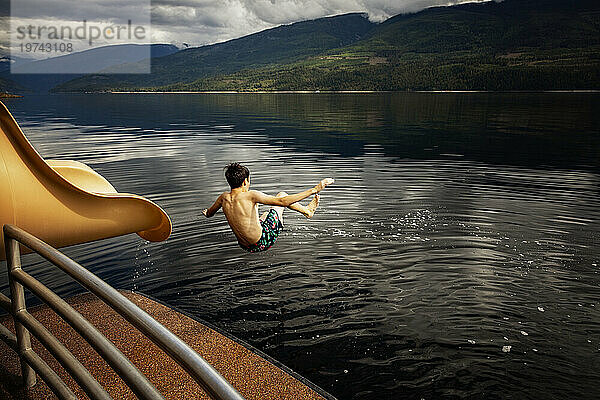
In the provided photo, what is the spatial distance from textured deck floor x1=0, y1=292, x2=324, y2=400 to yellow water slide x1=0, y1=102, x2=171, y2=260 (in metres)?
1.33

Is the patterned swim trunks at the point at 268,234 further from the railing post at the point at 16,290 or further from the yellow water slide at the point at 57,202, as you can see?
the railing post at the point at 16,290

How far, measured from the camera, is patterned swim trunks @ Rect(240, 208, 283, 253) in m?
7.67

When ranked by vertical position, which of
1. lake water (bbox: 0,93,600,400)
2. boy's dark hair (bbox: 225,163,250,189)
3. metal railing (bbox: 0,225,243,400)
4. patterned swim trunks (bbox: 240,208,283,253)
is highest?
boy's dark hair (bbox: 225,163,250,189)

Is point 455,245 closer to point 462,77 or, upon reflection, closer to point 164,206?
point 164,206

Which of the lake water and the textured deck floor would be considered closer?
the textured deck floor

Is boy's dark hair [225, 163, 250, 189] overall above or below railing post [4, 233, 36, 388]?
above

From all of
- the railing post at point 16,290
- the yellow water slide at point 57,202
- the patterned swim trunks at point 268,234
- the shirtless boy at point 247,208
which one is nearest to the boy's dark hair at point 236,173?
the shirtless boy at point 247,208

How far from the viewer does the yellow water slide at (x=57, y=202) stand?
398 centimetres

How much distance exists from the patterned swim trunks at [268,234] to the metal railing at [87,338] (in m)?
3.83

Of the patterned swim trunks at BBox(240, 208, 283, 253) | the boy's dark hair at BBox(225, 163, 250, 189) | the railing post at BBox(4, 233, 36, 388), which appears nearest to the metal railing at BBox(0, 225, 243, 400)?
the railing post at BBox(4, 233, 36, 388)

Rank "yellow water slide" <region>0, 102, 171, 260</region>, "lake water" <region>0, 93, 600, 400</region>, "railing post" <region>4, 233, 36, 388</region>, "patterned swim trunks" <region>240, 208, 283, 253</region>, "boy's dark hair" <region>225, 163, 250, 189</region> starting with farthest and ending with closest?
"patterned swim trunks" <region>240, 208, 283, 253</region> < "boy's dark hair" <region>225, 163, 250, 189</region> < "lake water" <region>0, 93, 600, 400</region> < "yellow water slide" <region>0, 102, 171, 260</region> < "railing post" <region>4, 233, 36, 388</region>

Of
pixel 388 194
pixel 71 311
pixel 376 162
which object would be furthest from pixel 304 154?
pixel 71 311

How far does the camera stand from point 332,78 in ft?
612

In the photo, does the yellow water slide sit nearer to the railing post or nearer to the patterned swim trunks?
the railing post
